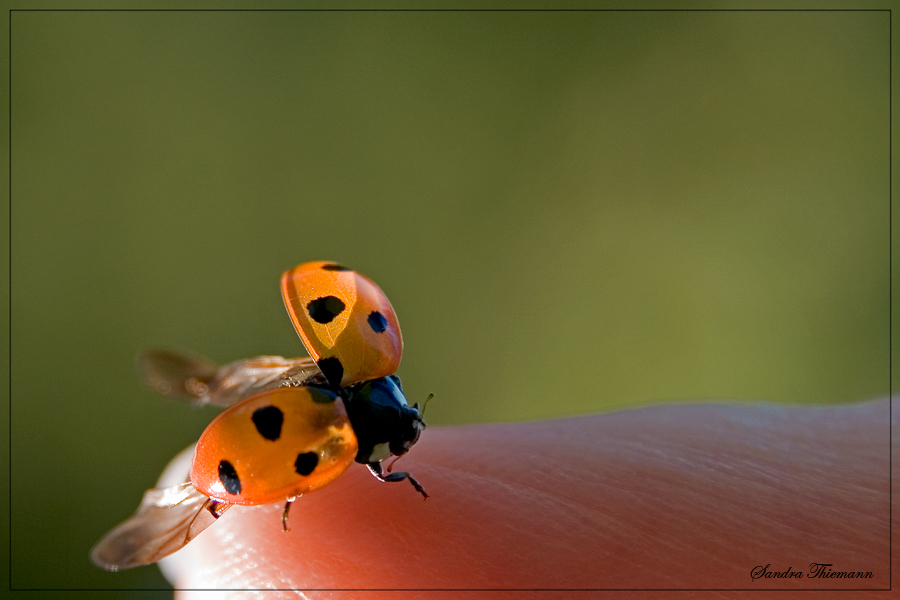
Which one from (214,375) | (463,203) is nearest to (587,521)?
(214,375)

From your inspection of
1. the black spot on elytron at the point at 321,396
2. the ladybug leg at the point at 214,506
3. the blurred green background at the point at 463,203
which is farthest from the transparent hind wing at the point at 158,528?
the blurred green background at the point at 463,203

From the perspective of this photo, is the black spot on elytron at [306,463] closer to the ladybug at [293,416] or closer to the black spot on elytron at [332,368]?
the ladybug at [293,416]

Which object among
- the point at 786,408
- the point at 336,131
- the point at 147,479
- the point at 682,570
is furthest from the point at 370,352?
the point at 336,131

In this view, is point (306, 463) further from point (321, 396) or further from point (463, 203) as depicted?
point (463, 203)

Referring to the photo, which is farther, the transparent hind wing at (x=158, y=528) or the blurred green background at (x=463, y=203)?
the blurred green background at (x=463, y=203)

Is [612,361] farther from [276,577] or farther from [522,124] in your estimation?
[276,577]
